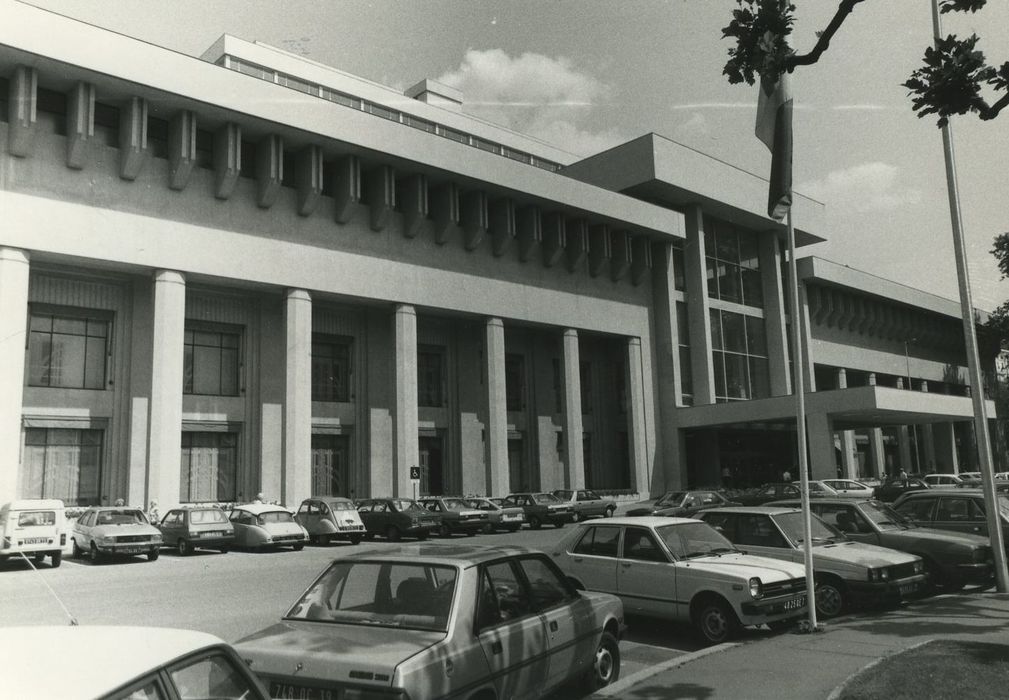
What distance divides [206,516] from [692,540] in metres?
16.5

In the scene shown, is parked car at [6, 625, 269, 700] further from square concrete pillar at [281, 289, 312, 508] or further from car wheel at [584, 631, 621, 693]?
square concrete pillar at [281, 289, 312, 508]

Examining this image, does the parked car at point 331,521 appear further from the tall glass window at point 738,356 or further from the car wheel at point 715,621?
the tall glass window at point 738,356

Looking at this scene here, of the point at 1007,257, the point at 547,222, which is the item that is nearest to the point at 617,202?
the point at 547,222

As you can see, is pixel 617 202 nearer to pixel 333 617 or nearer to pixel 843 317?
pixel 843 317

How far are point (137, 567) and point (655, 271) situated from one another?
3533 cm

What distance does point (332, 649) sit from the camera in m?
5.05

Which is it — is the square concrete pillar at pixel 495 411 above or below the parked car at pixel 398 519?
above

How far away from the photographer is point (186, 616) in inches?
456

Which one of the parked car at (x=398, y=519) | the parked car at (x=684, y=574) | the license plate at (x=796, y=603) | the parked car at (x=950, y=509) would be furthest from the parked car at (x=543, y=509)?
the license plate at (x=796, y=603)

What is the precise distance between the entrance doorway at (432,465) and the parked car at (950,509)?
25421 mm

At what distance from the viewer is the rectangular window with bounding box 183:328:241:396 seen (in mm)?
31125

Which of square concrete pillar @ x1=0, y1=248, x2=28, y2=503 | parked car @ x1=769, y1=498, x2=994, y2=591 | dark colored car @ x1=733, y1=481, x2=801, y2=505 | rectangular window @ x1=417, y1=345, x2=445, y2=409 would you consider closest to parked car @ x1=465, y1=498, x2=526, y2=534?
dark colored car @ x1=733, y1=481, x2=801, y2=505

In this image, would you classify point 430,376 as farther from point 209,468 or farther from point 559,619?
point 559,619

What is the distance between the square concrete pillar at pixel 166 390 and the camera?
2680cm
